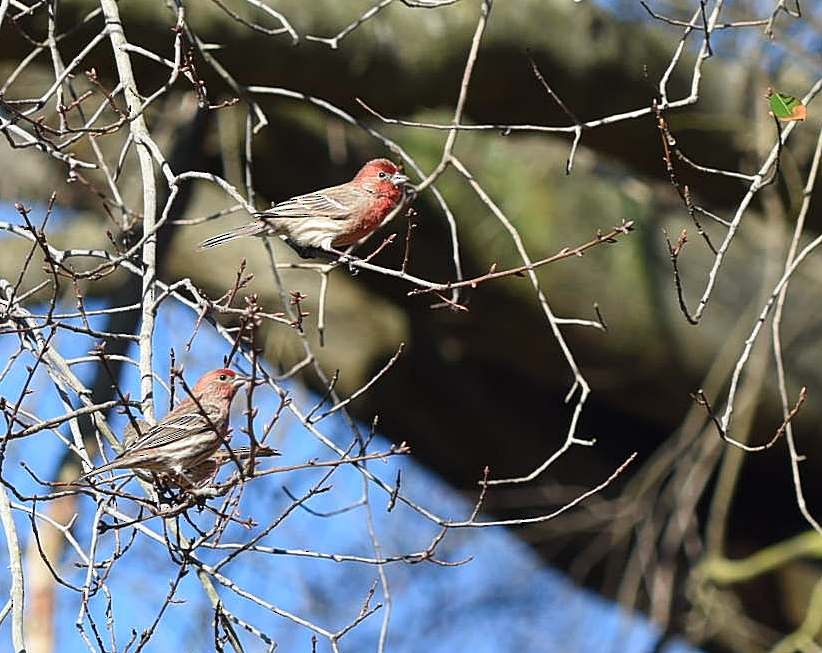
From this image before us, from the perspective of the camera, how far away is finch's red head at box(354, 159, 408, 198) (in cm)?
565

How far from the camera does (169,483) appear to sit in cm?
417

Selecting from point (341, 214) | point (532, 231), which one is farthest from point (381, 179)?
point (532, 231)

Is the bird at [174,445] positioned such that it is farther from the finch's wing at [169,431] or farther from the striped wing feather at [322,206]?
the striped wing feather at [322,206]

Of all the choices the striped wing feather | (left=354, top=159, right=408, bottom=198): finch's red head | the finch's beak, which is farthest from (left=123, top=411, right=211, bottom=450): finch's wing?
(left=354, top=159, right=408, bottom=198): finch's red head

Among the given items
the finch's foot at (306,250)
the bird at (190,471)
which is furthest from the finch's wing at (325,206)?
the bird at (190,471)

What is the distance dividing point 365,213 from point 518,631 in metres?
8.48

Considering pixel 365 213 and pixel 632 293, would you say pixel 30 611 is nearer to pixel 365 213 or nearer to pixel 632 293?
pixel 365 213

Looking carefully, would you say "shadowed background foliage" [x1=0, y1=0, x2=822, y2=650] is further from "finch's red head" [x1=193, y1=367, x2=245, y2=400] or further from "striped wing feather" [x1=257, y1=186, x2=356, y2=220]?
"finch's red head" [x1=193, y1=367, x2=245, y2=400]

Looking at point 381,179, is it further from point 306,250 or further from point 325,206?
point 306,250

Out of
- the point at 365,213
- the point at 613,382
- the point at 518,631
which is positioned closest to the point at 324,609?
the point at 518,631

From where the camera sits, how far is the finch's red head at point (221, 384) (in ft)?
15.2

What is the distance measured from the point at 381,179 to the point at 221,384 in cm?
137

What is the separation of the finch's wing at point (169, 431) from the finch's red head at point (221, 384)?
0.48 meters

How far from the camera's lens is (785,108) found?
404 cm
